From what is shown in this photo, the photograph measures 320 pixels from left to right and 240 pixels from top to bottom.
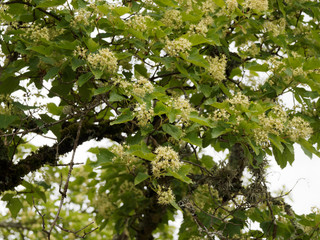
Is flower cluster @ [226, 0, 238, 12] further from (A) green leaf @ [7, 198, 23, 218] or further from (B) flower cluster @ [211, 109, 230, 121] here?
(A) green leaf @ [7, 198, 23, 218]

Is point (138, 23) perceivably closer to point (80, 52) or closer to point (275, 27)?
point (80, 52)

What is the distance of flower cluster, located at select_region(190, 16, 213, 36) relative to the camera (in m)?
3.58

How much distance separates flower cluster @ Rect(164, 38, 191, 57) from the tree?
0.01 metres

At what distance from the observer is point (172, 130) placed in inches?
120

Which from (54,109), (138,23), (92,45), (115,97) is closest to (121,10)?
(138,23)

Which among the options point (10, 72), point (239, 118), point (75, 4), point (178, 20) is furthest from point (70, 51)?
point (239, 118)

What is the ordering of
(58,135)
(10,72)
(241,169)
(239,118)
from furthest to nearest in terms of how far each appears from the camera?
(241,169) < (58,135) < (10,72) < (239,118)

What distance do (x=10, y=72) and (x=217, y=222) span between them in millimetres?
2251

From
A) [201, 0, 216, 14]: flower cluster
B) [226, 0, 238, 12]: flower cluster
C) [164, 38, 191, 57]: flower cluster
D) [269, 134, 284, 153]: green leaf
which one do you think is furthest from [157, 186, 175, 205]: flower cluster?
[201, 0, 216, 14]: flower cluster

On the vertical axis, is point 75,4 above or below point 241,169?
above

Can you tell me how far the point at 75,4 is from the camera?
10.9 ft

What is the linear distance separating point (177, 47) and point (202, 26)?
46cm

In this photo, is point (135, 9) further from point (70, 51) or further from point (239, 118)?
point (239, 118)

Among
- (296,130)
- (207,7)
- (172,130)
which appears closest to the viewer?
(172,130)
